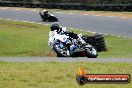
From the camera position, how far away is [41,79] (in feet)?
27.2

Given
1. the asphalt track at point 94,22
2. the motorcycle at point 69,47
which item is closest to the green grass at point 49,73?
the motorcycle at point 69,47

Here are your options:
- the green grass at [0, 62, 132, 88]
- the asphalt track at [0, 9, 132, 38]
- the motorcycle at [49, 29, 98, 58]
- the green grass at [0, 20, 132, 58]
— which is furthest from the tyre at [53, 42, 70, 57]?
the asphalt track at [0, 9, 132, 38]

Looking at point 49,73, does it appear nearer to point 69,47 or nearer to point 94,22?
point 69,47

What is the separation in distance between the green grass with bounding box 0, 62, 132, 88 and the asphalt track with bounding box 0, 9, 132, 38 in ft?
55.3

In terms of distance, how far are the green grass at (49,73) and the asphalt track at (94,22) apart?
16.8 m

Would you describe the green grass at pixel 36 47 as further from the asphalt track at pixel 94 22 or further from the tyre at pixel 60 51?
the asphalt track at pixel 94 22

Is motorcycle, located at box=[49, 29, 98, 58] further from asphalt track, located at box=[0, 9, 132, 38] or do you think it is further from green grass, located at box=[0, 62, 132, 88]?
asphalt track, located at box=[0, 9, 132, 38]

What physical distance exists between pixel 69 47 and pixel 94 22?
20.2 meters

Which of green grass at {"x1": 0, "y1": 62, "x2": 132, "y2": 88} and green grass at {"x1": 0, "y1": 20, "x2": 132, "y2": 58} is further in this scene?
green grass at {"x1": 0, "y1": 20, "x2": 132, "y2": 58}

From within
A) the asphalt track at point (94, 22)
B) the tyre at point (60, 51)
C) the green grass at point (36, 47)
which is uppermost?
the tyre at point (60, 51)

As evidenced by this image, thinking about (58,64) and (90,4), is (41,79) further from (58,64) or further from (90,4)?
(90,4)

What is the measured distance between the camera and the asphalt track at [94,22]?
2983cm

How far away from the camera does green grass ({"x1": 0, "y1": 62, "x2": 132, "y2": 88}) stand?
778 cm

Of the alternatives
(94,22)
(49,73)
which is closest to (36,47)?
(49,73)
